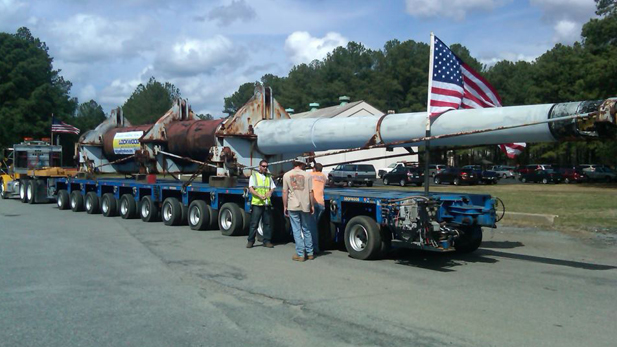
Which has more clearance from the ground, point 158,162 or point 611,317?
point 158,162

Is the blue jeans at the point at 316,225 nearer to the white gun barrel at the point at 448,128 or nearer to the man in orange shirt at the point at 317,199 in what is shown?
the man in orange shirt at the point at 317,199

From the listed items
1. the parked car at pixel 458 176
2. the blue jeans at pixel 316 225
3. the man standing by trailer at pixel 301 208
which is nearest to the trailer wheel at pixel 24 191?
the blue jeans at pixel 316 225

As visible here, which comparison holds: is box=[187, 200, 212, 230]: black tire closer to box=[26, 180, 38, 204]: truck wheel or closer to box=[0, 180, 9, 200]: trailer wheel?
box=[26, 180, 38, 204]: truck wheel

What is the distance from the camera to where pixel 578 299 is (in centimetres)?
741

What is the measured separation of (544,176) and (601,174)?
4177mm

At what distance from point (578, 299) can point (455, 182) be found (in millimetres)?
36820

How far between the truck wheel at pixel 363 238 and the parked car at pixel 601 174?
42209 millimetres

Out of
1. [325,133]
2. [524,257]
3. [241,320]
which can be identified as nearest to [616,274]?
[524,257]

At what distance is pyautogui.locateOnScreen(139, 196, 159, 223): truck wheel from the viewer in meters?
17.0

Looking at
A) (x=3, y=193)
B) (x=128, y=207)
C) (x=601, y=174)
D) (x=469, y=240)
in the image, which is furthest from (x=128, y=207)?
(x=601, y=174)

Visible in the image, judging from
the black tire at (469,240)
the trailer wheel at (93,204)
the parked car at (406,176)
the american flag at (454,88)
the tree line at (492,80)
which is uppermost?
the tree line at (492,80)

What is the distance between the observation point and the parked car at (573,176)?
1841 inches

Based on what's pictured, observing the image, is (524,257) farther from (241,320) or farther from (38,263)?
(38,263)

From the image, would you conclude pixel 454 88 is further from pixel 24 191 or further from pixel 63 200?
pixel 24 191
